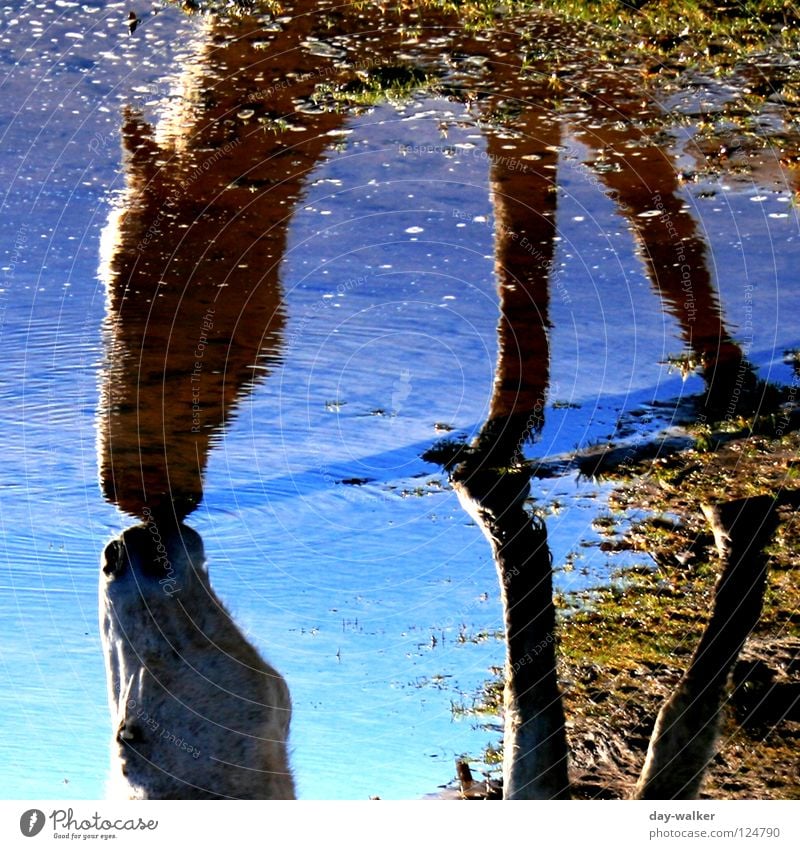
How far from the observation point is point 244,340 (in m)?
2.12

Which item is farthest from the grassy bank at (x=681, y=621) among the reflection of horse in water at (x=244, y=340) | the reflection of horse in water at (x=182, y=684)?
the reflection of horse in water at (x=182, y=684)

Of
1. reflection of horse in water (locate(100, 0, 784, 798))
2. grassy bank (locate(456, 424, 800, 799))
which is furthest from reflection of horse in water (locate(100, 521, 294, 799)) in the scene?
grassy bank (locate(456, 424, 800, 799))

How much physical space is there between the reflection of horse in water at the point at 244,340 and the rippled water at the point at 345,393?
0.14ft

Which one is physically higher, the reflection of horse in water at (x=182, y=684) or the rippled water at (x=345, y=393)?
the rippled water at (x=345, y=393)

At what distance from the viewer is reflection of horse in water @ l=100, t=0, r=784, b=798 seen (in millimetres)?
2033

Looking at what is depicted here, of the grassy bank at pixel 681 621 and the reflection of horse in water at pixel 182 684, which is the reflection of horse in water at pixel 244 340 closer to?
the reflection of horse in water at pixel 182 684

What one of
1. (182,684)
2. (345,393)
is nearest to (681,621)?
(345,393)

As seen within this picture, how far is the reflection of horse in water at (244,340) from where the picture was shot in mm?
2033

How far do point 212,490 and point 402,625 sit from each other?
1.89 feet

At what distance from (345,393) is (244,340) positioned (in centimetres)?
29

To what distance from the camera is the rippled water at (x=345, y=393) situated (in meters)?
2.02

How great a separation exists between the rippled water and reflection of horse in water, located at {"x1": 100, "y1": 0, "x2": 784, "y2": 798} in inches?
1.7

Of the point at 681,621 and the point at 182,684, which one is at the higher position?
the point at 681,621

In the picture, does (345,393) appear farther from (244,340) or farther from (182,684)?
(182,684)
